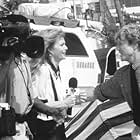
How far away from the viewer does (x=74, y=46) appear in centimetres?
941

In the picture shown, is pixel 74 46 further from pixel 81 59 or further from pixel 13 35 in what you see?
pixel 13 35

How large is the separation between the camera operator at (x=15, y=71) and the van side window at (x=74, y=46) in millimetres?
5909

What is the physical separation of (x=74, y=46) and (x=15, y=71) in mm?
6305

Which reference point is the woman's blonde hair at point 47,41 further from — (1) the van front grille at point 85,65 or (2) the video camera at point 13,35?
(1) the van front grille at point 85,65

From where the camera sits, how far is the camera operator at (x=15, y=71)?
3.08 meters

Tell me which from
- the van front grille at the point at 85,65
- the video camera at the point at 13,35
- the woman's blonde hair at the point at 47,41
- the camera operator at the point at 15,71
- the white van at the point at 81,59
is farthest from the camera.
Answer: the van front grille at the point at 85,65

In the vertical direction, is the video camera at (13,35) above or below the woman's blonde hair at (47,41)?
above

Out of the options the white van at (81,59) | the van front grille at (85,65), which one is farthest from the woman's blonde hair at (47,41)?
the van front grille at (85,65)

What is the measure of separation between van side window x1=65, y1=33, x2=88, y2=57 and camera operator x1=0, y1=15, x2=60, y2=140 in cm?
591

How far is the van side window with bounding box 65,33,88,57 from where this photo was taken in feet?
30.4

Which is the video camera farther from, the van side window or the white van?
the van side window

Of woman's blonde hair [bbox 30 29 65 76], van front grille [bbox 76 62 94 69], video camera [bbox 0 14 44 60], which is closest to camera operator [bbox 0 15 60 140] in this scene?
video camera [bbox 0 14 44 60]

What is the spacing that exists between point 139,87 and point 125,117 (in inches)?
24.5

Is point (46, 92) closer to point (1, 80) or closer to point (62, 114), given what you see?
point (62, 114)
